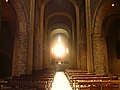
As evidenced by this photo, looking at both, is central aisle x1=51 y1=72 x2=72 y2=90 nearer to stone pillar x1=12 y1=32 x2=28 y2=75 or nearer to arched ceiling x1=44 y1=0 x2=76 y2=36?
stone pillar x1=12 y1=32 x2=28 y2=75

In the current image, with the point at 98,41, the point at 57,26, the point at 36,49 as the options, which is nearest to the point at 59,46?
the point at 57,26

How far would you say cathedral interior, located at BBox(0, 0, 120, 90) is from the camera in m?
12.0

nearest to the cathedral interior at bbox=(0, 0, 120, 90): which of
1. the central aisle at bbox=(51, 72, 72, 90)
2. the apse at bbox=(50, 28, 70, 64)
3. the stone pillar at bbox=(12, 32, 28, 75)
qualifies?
the stone pillar at bbox=(12, 32, 28, 75)

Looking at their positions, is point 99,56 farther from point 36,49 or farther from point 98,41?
point 36,49

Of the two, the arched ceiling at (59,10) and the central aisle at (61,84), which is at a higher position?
the arched ceiling at (59,10)

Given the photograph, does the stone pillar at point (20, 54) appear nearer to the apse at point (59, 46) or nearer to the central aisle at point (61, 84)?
the central aisle at point (61, 84)

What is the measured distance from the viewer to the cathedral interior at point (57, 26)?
39.3 feet

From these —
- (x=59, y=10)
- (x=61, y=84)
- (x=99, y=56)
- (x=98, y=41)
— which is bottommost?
(x=61, y=84)

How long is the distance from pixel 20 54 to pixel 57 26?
19.7 metres

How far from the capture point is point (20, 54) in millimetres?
11898

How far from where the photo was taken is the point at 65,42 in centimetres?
3838

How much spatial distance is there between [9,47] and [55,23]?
1334 centimetres

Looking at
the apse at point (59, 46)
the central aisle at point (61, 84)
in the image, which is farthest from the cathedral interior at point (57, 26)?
the apse at point (59, 46)

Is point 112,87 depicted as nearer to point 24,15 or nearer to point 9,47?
point 24,15
